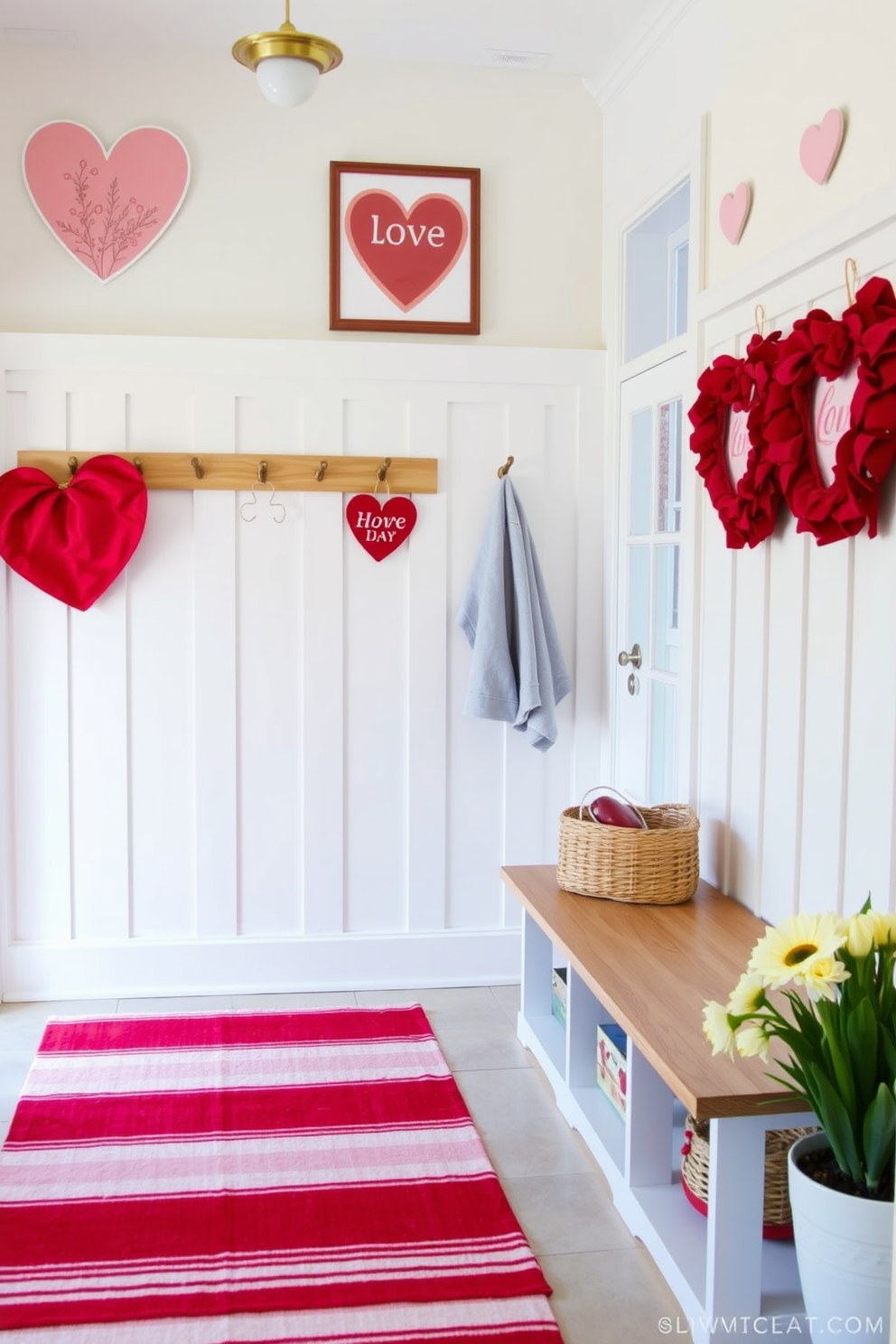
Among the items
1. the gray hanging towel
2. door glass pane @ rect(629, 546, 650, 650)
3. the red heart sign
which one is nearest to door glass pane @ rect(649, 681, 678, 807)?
door glass pane @ rect(629, 546, 650, 650)

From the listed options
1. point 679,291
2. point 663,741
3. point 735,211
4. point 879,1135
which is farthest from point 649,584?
point 879,1135

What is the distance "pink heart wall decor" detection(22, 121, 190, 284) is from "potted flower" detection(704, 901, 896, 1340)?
2635mm

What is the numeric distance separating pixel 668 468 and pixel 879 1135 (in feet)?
6.25

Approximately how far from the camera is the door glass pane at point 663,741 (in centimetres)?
313

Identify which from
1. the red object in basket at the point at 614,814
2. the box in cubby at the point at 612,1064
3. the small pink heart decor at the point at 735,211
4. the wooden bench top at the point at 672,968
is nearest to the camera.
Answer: the wooden bench top at the point at 672,968

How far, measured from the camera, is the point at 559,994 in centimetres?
294

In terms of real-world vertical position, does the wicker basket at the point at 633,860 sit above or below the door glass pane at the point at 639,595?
below

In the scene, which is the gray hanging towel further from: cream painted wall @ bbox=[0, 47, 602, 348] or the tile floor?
the tile floor

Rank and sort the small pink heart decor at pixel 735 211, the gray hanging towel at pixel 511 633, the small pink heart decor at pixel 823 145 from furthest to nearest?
the gray hanging towel at pixel 511 633
the small pink heart decor at pixel 735 211
the small pink heart decor at pixel 823 145

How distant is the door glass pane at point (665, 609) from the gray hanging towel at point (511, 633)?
326mm

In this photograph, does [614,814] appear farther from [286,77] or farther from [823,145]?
[286,77]

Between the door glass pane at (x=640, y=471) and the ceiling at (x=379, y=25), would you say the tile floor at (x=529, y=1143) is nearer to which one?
the door glass pane at (x=640, y=471)

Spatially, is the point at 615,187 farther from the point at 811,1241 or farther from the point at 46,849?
the point at 811,1241

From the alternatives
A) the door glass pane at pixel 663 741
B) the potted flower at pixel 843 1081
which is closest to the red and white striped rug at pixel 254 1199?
the potted flower at pixel 843 1081
